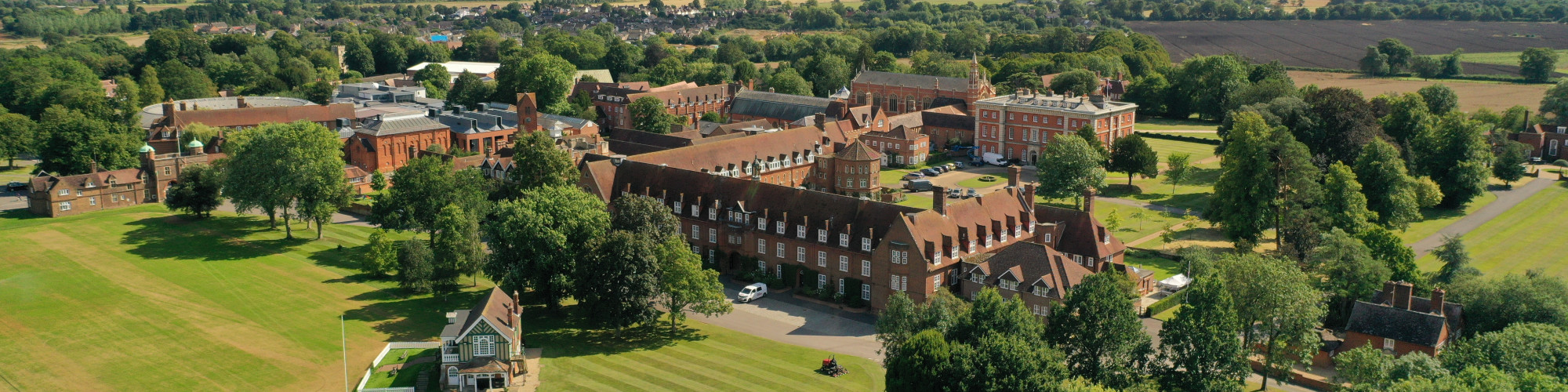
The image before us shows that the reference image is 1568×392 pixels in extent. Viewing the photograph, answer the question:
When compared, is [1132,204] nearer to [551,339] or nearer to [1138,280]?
[1138,280]

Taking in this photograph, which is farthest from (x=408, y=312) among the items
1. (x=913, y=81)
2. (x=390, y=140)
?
(x=913, y=81)

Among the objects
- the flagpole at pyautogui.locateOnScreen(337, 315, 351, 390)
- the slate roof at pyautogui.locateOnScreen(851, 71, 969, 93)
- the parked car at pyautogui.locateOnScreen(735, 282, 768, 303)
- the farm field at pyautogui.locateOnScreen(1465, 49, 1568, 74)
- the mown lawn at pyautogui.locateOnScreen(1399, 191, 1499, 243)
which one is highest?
the farm field at pyautogui.locateOnScreen(1465, 49, 1568, 74)

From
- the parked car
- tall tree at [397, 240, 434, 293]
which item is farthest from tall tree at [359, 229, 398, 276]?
the parked car

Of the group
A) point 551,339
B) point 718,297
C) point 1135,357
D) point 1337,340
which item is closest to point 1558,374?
point 1337,340

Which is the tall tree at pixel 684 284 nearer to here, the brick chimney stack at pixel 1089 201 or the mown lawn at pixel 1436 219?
the brick chimney stack at pixel 1089 201

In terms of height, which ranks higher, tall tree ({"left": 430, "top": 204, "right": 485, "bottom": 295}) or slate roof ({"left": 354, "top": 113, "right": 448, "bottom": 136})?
slate roof ({"left": 354, "top": 113, "right": 448, "bottom": 136})

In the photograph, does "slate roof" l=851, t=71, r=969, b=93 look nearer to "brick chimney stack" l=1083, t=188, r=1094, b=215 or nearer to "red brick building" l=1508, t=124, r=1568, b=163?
"red brick building" l=1508, t=124, r=1568, b=163
